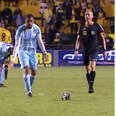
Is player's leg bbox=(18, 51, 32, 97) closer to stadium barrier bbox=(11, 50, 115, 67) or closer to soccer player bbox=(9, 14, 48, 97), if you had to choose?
soccer player bbox=(9, 14, 48, 97)

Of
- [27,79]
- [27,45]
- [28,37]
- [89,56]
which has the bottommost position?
[27,79]

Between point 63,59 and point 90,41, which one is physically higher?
point 90,41

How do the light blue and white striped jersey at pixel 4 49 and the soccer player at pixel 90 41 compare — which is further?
the light blue and white striped jersey at pixel 4 49

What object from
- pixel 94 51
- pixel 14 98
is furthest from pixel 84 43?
pixel 14 98

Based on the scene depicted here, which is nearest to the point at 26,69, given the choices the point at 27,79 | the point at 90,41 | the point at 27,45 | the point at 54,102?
the point at 27,79

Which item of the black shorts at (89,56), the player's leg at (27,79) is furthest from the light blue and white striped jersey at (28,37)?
the black shorts at (89,56)

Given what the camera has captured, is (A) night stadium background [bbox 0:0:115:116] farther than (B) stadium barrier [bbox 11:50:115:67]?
No

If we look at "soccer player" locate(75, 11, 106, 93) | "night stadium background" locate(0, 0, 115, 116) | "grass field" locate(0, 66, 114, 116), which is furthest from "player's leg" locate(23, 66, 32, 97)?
"soccer player" locate(75, 11, 106, 93)

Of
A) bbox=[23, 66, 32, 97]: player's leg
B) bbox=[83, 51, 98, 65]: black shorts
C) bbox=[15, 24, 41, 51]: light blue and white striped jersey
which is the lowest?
bbox=[23, 66, 32, 97]: player's leg

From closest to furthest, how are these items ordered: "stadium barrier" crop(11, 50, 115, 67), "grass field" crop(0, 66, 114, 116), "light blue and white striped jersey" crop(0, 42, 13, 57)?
"grass field" crop(0, 66, 114, 116)
"light blue and white striped jersey" crop(0, 42, 13, 57)
"stadium barrier" crop(11, 50, 115, 67)

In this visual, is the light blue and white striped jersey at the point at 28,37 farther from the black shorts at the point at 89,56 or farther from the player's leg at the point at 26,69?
the black shorts at the point at 89,56

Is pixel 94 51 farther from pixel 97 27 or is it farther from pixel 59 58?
pixel 59 58

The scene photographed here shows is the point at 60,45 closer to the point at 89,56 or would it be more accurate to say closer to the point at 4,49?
the point at 4,49

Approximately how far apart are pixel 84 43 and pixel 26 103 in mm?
3310
